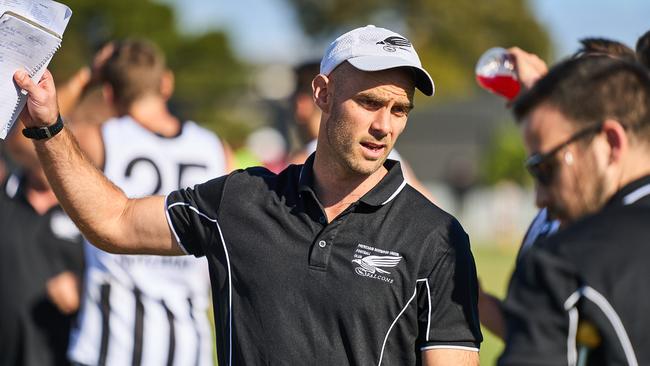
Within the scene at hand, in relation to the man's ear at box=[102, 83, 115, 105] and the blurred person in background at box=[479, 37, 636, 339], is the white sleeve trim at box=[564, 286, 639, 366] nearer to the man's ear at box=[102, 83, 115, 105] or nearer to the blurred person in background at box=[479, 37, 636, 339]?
the blurred person in background at box=[479, 37, 636, 339]

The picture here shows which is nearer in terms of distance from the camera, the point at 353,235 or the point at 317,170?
the point at 353,235

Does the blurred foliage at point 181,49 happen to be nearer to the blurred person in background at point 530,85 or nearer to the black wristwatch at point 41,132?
the blurred person in background at point 530,85

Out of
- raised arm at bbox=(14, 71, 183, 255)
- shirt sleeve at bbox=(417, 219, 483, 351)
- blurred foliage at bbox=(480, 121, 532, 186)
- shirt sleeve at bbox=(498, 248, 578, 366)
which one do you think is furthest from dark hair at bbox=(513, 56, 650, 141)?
blurred foliage at bbox=(480, 121, 532, 186)

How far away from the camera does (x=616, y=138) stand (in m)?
2.79

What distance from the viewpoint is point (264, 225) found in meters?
3.91

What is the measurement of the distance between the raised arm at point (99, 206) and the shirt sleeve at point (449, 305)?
962 mm

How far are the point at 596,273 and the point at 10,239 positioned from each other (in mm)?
4791

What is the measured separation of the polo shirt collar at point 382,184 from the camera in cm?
386

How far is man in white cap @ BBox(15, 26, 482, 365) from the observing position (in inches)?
145

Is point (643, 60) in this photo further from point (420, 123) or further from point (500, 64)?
point (420, 123)

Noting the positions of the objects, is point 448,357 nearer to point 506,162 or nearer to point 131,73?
point 131,73

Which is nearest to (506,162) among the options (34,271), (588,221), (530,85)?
(34,271)

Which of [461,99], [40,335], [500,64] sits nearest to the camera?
[500,64]

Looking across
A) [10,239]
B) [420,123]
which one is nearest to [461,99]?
[420,123]
